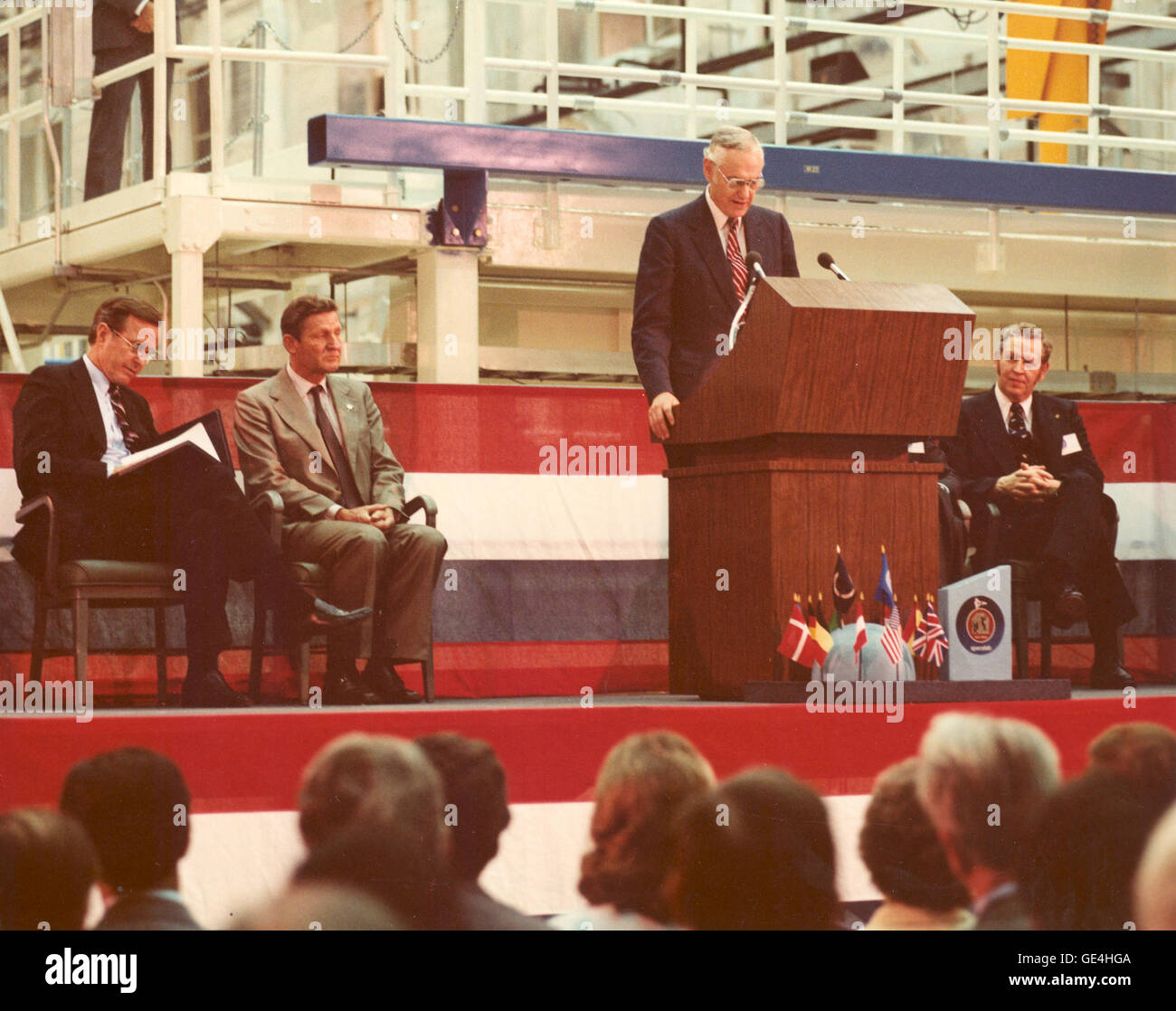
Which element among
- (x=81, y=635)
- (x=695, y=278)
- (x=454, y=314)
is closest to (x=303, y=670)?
(x=81, y=635)

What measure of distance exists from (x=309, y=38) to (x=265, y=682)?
25.5 feet

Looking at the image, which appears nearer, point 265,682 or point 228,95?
point 265,682

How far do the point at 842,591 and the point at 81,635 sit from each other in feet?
6.16

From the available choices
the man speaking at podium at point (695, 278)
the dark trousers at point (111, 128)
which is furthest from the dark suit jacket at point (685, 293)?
the dark trousers at point (111, 128)

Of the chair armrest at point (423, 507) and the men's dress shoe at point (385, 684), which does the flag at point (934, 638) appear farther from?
the chair armrest at point (423, 507)

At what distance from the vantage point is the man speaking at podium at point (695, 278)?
14.7 feet

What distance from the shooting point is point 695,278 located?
4.54 m

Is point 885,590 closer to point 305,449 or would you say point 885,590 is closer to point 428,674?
point 428,674

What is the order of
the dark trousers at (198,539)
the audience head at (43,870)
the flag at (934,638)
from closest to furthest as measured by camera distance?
1. the audience head at (43,870)
2. the flag at (934,638)
3. the dark trousers at (198,539)

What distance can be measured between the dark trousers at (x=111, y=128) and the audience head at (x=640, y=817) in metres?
4.65

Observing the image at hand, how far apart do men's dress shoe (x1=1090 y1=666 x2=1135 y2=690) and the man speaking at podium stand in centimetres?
Answer: 155

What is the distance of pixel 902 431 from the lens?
4.05 meters
